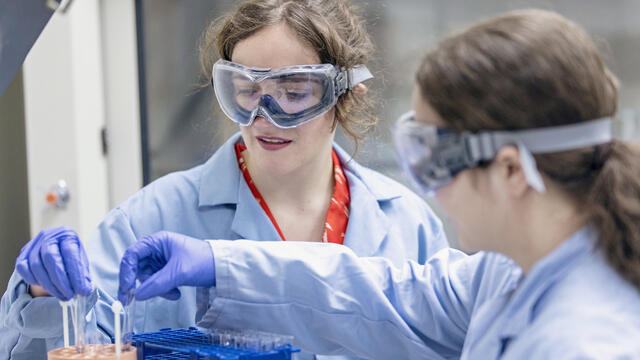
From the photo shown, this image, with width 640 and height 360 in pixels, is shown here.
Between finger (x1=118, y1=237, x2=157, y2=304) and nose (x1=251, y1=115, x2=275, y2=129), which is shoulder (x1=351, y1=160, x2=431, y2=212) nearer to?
nose (x1=251, y1=115, x2=275, y2=129)

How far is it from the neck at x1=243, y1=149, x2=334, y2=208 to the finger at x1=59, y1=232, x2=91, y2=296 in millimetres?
534

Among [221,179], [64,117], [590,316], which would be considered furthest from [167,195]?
[64,117]

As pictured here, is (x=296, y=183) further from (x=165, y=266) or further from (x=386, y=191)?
(x=165, y=266)

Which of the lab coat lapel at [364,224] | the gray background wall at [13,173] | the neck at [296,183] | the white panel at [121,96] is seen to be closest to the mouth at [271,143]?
the neck at [296,183]

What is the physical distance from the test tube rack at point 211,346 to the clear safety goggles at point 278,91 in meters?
0.50

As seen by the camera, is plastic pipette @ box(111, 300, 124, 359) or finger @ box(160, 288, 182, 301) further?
finger @ box(160, 288, 182, 301)

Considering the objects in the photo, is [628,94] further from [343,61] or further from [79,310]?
[79,310]

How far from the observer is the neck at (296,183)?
1656 mm

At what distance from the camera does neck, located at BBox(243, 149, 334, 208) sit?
1656mm

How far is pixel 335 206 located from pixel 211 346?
2.19 feet

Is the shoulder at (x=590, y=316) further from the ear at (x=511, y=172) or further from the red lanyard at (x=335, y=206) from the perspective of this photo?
the red lanyard at (x=335, y=206)

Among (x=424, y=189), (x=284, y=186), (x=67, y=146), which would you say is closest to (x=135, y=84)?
(x=67, y=146)

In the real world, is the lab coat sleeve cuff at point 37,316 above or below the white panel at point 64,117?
below

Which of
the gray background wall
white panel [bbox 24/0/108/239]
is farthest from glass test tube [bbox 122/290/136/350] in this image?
white panel [bbox 24/0/108/239]
